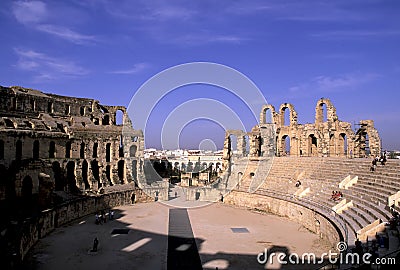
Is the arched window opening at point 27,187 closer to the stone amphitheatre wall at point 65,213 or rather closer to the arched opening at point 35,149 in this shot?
the stone amphitheatre wall at point 65,213

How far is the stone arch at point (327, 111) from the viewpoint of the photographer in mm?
30203

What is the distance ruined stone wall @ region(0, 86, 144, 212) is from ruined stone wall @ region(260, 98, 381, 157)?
14830 mm

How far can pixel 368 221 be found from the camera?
14.1 metres

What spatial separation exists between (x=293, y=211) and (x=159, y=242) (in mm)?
9230

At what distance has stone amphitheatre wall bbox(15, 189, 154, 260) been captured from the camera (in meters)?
15.2

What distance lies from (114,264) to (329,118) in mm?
23165

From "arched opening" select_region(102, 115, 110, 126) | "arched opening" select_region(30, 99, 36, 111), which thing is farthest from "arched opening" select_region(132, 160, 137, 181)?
"arched opening" select_region(30, 99, 36, 111)

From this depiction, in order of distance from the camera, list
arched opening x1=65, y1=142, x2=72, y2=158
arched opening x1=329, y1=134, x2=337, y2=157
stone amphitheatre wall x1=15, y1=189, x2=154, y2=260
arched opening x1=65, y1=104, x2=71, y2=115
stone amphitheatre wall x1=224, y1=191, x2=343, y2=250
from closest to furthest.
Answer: stone amphitheatre wall x1=15, y1=189, x2=154, y2=260, stone amphitheatre wall x1=224, y1=191, x2=343, y2=250, arched opening x1=65, y1=142, x2=72, y2=158, arched opening x1=329, y1=134, x2=337, y2=157, arched opening x1=65, y1=104, x2=71, y2=115

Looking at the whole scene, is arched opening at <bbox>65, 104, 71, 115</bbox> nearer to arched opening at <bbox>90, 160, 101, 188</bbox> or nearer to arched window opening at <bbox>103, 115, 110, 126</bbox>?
arched window opening at <bbox>103, 115, 110, 126</bbox>

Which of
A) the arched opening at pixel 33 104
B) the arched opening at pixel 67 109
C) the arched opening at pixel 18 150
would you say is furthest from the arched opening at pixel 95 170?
the arched opening at pixel 18 150

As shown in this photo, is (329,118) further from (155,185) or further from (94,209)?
(94,209)

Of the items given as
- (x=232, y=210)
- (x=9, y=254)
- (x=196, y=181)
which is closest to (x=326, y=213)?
(x=232, y=210)

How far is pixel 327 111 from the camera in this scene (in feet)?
100.0

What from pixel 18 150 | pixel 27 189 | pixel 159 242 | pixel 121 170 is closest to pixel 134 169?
pixel 121 170
